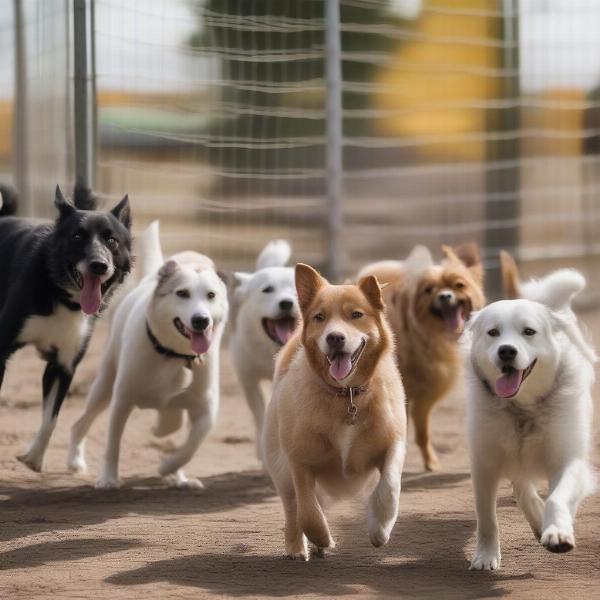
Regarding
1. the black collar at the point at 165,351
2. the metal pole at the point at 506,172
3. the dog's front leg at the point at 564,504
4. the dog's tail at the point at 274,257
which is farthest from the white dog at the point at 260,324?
the metal pole at the point at 506,172

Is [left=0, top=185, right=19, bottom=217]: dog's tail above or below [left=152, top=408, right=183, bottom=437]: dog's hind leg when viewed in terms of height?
above

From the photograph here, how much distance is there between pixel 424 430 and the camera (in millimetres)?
7117

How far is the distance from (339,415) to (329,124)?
22.4 feet

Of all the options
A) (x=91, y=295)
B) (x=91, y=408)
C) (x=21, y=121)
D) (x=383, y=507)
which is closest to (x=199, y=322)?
(x=91, y=295)

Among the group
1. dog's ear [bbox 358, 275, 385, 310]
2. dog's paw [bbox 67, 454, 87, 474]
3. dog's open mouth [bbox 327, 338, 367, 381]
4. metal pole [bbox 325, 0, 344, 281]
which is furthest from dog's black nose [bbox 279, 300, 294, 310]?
metal pole [bbox 325, 0, 344, 281]

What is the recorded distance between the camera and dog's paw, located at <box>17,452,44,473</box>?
259 inches

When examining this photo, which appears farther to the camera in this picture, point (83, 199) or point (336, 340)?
point (83, 199)

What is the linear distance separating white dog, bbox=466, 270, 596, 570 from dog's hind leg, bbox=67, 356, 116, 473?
8.14 ft

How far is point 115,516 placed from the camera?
5.82 meters

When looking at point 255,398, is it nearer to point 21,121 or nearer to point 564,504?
point 564,504

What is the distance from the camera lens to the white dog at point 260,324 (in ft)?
22.1

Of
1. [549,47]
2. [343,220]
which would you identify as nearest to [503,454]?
[343,220]

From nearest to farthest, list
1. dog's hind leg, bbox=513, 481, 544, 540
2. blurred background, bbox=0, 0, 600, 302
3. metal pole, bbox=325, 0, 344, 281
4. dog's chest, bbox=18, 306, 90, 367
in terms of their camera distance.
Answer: dog's hind leg, bbox=513, 481, 544, 540, dog's chest, bbox=18, 306, 90, 367, blurred background, bbox=0, 0, 600, 302, metal pole, bbox=325, 0, 344, 281

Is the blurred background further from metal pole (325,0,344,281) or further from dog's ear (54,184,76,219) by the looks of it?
dog's ear (54,184,76,219)
